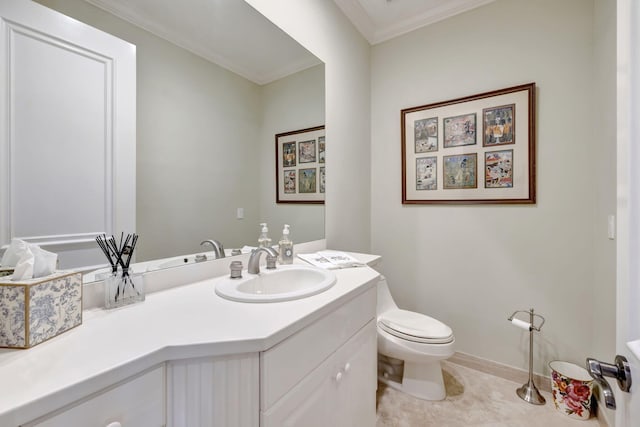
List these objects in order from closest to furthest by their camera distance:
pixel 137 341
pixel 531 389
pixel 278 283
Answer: pixel 137 341 → pixel 278 283 → pixel 531 389

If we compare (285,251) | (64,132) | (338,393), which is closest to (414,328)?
(338,393)

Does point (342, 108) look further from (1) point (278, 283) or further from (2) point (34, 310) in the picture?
(2) point (34, 310)

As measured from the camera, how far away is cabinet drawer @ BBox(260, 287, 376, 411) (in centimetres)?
70

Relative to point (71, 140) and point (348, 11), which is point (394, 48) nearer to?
point (348, 11)

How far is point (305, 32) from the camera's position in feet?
5.46

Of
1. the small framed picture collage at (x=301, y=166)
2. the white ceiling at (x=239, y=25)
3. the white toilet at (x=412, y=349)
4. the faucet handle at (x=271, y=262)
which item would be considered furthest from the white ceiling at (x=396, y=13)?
the white toilet at (x=412, y=349)

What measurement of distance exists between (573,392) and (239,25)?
100 inches

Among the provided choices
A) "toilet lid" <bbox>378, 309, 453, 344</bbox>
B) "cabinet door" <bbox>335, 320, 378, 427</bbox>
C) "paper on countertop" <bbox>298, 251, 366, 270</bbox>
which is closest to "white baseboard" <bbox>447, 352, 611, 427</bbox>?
"toilet lid" <bbox>378, 309, 453, 344</bbox>

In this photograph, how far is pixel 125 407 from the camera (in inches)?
Answer: 21.3

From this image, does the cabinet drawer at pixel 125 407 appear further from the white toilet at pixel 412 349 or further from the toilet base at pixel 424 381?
the toilet base at pixel 424 381

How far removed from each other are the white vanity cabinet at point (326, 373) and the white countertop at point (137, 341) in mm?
64

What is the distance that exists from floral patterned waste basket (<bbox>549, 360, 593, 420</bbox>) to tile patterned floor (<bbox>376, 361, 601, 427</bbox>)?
38 millimetres

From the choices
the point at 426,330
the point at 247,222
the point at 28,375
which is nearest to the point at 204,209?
the point at 247,222

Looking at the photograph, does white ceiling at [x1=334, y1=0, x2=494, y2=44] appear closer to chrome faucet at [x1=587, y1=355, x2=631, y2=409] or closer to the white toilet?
the white toilet
